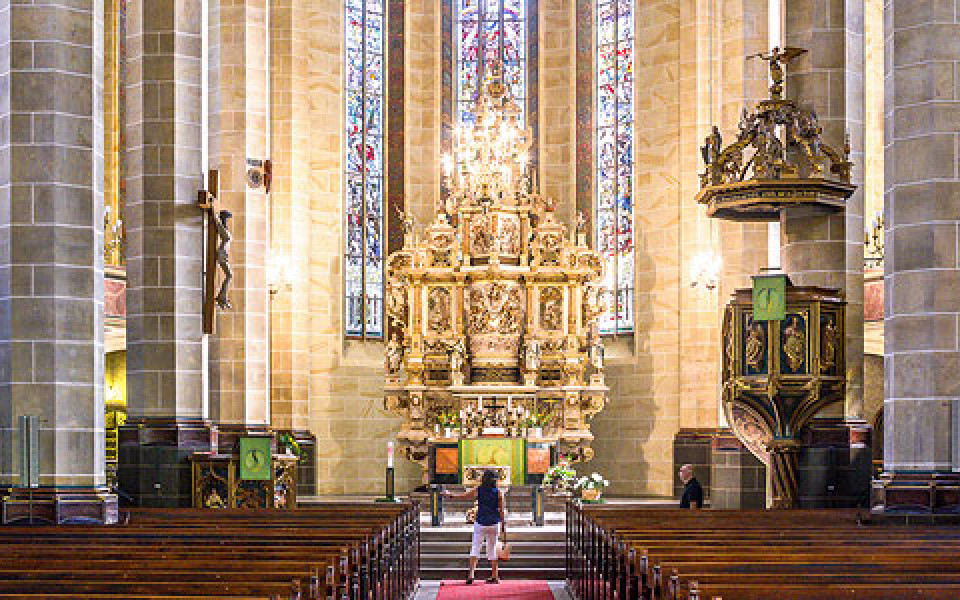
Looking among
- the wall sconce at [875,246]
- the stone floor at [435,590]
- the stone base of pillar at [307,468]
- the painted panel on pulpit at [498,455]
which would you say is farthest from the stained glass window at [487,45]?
the stone floor at [435,590]

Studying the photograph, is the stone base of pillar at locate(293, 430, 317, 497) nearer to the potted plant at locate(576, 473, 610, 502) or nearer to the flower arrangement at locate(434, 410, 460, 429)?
the flower arrangement at locate(434, 410, 460, 429)

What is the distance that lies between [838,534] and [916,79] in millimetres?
4405

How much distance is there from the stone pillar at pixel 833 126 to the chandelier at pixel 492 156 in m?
8.89

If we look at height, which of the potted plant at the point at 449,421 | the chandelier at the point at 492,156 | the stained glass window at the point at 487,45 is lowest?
the potted plant at the point at 449,421

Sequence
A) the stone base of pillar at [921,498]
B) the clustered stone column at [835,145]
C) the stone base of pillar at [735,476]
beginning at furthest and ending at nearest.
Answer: the stone base of pillar at [735,476] → the clustered stone column at [835,145] → the stone base of pillar at [921,498]

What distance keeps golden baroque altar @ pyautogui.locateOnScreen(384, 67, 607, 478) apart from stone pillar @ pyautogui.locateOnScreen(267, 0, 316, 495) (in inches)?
75.8

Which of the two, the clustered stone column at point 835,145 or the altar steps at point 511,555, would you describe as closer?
the clustered stone column at point 835,145

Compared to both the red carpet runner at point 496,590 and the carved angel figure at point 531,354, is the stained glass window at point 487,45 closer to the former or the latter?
the carved angel figure at point 531,354

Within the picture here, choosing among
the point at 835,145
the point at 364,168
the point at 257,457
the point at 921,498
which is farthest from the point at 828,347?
the point at 364,168

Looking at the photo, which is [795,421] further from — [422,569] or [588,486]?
[588,486]

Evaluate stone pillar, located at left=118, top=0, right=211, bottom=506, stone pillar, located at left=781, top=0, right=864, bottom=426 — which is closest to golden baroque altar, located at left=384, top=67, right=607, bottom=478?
stone pillar, located at left=118, top=0, right=211, bottom=506

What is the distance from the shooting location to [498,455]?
914 inches

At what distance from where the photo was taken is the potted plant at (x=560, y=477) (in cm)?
2266

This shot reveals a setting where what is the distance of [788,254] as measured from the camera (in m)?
17.7
